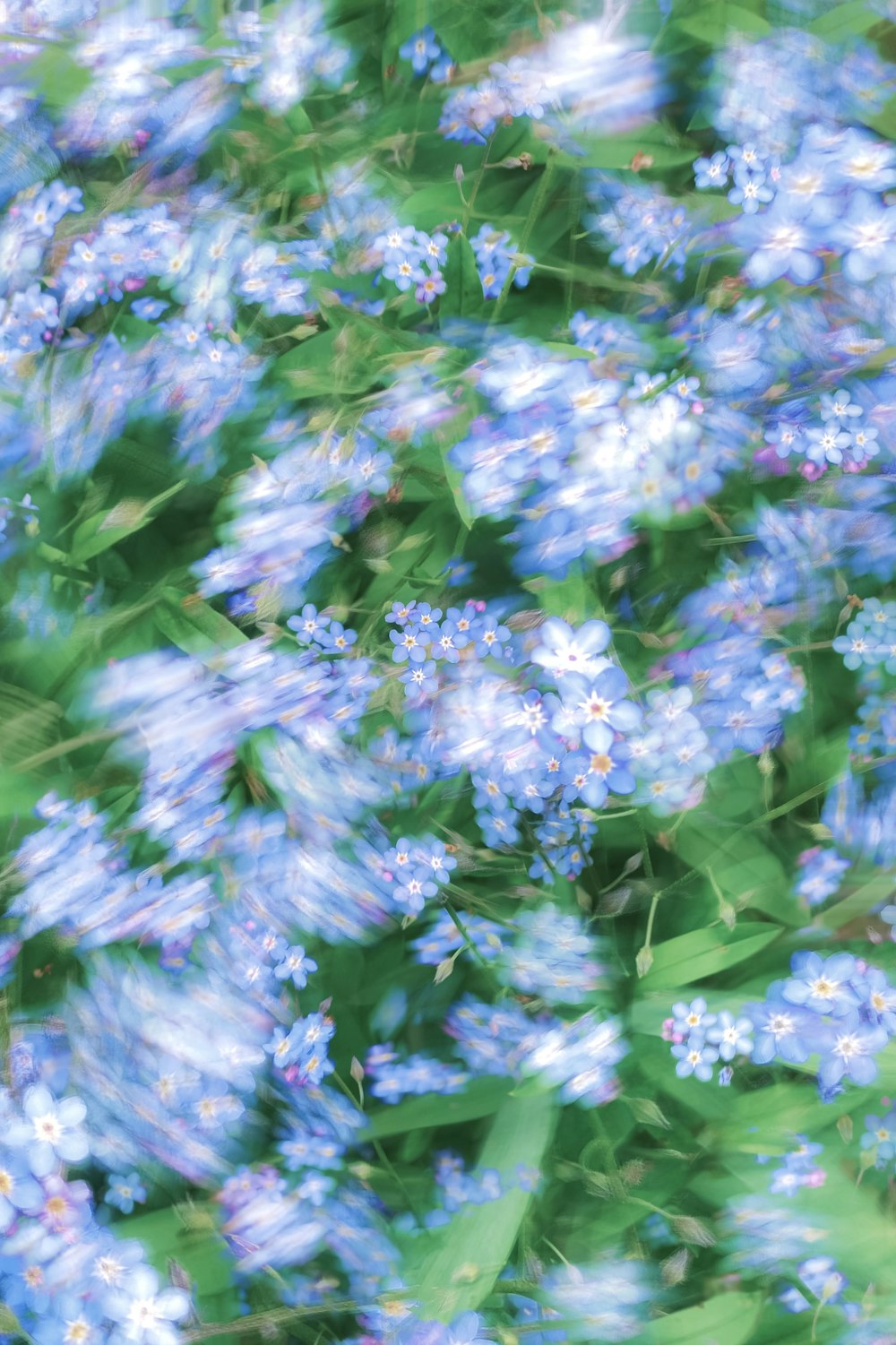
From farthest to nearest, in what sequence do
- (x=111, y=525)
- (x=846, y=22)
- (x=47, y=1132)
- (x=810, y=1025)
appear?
(x=846, y=22) → (x=111, y=525) → (x=810, y=1025) → (x=47, y=1132)

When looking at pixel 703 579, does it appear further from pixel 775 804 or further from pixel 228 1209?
pixel 228 1209

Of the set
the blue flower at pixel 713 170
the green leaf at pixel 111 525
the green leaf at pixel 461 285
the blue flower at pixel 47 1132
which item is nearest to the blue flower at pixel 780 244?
the blue flower at pixel 713 170

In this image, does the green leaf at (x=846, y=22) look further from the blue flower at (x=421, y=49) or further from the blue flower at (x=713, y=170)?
the blue flower at (x=421, y=49)

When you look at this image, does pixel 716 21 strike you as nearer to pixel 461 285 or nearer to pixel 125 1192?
pixel 461 285

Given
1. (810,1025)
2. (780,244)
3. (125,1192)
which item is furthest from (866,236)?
(125,1192)

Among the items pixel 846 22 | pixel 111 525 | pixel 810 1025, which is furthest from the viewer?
pixel 846 22
